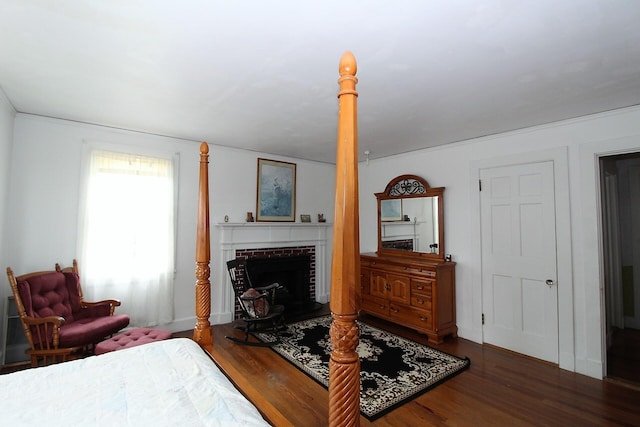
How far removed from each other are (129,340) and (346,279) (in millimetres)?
2543

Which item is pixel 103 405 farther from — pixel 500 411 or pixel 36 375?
pixel 500 411

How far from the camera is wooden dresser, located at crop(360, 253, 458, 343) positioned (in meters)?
3.65

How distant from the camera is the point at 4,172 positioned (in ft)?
9.38

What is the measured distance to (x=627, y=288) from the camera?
422 cm

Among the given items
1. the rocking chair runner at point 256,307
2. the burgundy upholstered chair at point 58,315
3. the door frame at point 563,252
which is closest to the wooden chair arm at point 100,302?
the burgundy upholstered chair at point 58,315

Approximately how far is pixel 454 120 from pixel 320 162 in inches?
107

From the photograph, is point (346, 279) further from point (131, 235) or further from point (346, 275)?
point (131, 235)

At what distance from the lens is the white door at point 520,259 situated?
3184 mm

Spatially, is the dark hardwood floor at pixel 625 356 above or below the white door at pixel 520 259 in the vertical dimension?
below

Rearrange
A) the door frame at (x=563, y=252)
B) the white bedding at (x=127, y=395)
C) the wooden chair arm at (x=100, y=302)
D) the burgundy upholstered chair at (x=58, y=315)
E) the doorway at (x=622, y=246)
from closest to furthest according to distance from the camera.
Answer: the white bedding at (x=127, y=395) → the burgundy upholstered chair at (x=58, y=315) → the door frame at (x=563, y=252) → the wooden chair arm at (x=100, y=302) → the doorway at (x=622, y=246)

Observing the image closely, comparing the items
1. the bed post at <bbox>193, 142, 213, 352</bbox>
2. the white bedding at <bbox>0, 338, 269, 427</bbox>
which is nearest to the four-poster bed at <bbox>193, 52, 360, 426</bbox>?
the white bedding at <bbox>0, 338, 269, 427</bbox>

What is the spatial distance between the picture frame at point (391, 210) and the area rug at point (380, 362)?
66.0 inches

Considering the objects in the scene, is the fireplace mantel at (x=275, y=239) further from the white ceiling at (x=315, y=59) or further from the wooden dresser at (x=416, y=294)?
the white ceiling at (x=315, y=59)

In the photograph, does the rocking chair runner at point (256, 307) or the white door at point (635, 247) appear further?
the white door at point (635, 247)
